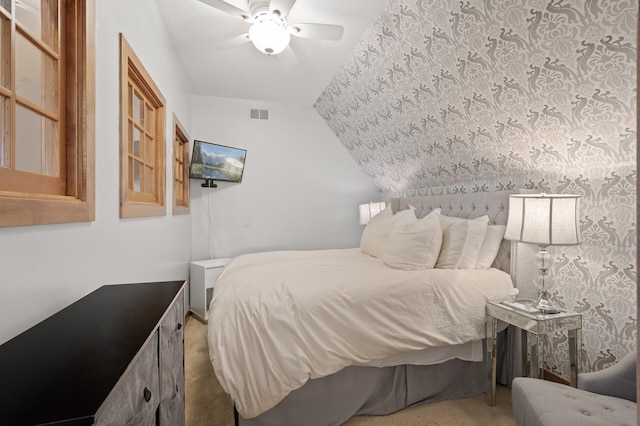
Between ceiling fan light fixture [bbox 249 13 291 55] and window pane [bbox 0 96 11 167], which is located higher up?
ceiling fan light fixture [bbox 249 13 291 55]

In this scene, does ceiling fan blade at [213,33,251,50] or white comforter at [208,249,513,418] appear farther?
ceiling fan blade at [213,33,251,50]

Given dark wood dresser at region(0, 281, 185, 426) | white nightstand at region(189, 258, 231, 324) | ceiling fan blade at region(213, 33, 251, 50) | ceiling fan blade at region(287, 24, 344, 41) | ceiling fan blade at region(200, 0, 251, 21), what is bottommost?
white nightstand at region(189, 258, 231, 324)

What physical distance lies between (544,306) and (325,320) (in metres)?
Result: 1.37

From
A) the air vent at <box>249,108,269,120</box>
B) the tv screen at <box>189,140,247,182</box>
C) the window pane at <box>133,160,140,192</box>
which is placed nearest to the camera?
the window pane at <box>133,160,140,192</box>

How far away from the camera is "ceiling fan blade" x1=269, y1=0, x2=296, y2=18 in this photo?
77.4 inches

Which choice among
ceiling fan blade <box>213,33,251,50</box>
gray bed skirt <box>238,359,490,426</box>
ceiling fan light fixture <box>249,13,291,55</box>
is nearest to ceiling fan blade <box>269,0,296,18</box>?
ceiling fan light fixture <box>249,13,291,55</box>

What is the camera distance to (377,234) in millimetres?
3037

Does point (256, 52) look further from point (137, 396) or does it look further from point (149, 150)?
point (137, 396)

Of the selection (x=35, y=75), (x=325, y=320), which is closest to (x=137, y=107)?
(x=35, y=75)

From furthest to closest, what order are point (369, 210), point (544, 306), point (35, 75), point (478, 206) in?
point (369, 210)
point (478, 206)
point (544, 306)
point (35, 75)

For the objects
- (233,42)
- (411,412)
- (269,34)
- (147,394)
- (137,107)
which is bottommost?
(411,412)

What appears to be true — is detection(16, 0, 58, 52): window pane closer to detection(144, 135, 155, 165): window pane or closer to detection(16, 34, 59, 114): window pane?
detection(16, 34, 59, 114): window pane

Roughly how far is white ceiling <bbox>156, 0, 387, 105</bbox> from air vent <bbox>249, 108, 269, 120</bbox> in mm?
169

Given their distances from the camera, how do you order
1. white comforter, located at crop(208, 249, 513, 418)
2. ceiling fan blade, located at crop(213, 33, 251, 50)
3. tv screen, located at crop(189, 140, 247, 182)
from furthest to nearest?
tv screen, located at crop(189, 140, 247, 182), ceiling fan blade, located at crop(213, 33, 251, 50), white comforter, located at crop(208, 249, 513, 418)
